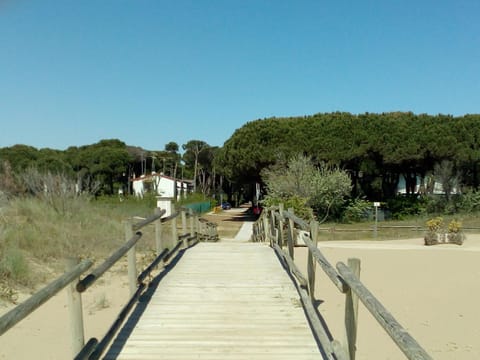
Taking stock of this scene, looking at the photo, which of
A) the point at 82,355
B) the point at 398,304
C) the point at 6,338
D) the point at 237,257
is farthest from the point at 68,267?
the point at 398,304

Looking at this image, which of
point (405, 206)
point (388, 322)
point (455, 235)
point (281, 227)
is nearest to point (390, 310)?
point (281, 227)

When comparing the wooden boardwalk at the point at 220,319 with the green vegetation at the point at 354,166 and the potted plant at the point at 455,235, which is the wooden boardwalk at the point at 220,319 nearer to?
the green vegetation at the point at 354,166

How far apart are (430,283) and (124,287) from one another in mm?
6528

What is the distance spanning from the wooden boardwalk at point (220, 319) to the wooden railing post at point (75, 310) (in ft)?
1.97

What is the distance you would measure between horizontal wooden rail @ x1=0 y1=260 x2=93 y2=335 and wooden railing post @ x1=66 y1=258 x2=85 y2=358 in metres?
0.06

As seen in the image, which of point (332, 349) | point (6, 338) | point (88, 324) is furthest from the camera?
point (88, 324)

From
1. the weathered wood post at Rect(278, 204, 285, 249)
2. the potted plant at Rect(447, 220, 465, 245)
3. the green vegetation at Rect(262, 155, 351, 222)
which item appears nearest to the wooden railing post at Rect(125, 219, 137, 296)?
the weathered wood post at Rect(278, 204, 285, 249)

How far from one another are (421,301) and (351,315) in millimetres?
5897

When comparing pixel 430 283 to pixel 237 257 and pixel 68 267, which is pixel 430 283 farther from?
pixel 68 267

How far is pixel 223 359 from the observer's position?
4.01 m

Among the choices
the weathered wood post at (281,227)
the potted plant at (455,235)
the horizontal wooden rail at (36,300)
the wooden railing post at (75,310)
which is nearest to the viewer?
the horizontal wooden rail at (36,300)

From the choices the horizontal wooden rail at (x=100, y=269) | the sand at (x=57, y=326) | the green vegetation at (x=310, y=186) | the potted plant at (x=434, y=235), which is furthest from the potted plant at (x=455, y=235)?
the horizontal wooden rail at (x=100, y=269)

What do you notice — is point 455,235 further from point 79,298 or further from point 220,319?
point 79,298

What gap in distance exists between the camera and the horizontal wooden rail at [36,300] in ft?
7.59
